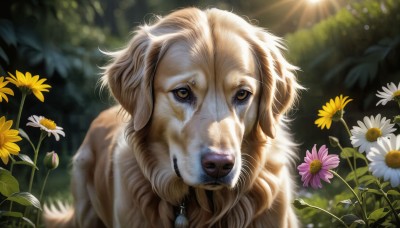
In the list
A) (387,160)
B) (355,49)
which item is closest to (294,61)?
Answer: (355,49)

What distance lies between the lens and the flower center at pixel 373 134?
2947 millimetres

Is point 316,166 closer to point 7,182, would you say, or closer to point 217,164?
point 217,164

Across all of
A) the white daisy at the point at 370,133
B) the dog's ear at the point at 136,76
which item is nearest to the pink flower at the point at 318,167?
the white daisy at the point at 370,133

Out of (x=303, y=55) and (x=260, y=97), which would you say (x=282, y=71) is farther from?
(x=303, y=55)

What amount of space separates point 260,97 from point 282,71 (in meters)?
0.28

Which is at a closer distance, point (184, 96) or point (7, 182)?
point (7, 182)

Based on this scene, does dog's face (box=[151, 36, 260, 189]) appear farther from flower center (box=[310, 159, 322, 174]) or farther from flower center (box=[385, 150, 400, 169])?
flower center (box=[385, 150, 400, 169])

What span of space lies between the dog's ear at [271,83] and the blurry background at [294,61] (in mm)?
2083

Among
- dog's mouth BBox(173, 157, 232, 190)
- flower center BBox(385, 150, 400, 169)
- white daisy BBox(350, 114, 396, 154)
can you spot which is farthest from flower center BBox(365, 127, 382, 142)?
dog's mouth BBox(173, 157, 232, 190)

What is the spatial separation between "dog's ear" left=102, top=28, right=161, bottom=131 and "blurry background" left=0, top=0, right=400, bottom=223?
2177 mm

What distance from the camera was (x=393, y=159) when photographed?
2611mm

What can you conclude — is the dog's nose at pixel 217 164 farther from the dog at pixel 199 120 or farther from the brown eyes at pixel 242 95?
the brown eyes at pixel 242 95

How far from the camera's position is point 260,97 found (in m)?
3.41

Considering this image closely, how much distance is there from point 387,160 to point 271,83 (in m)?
0.97
